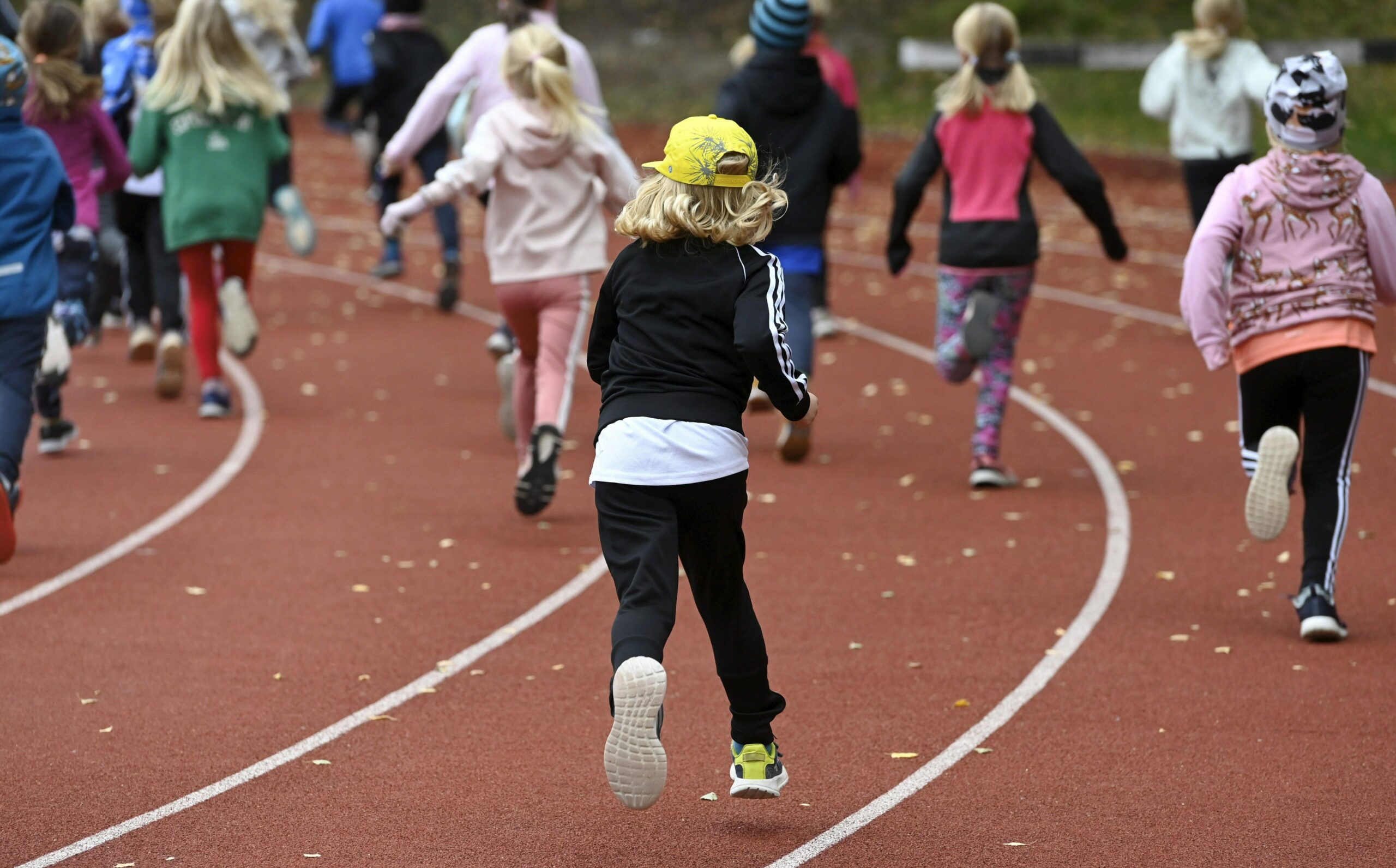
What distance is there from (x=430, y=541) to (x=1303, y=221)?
4.09 metres

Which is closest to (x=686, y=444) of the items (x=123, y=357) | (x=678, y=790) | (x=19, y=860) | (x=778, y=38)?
(x=678, y=790)

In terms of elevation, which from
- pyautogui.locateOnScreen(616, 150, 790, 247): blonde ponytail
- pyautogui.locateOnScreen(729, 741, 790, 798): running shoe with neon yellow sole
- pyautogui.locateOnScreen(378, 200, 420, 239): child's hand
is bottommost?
pyautogui.locateOnScreen(729, 741, 790, 798): running shoe with neon yellow sole

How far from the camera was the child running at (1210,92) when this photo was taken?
12.6m

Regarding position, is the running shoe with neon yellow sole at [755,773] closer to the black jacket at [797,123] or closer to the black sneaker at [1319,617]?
the black sneaker at [1319,617]

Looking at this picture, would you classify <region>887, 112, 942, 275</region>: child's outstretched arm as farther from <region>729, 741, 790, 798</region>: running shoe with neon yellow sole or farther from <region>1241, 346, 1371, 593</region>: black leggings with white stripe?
<region>729, 741, 790, 798</region>: running shoe with neon yellow sole

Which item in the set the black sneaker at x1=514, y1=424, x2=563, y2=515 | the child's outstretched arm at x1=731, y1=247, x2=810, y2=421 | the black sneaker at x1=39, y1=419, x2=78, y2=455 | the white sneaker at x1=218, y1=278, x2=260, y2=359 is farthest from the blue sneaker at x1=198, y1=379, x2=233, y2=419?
the child's outstretched arm at x1=731, y1=247, x2=810, y2=421

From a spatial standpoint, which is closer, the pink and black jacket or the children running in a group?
the pink and black jacket

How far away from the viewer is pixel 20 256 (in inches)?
283

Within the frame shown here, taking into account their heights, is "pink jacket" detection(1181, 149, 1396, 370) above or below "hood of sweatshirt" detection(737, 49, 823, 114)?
below

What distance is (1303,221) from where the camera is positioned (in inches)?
261

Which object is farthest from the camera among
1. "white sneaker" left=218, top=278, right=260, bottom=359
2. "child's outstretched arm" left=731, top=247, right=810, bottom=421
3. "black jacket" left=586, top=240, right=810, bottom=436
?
"white sneaker" left=218, top=278, right=260, bottom=359

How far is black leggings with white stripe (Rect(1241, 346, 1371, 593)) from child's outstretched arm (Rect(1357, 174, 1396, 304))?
0.98 ft

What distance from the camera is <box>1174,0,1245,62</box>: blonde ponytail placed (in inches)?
492

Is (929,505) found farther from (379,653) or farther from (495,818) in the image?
(495,818)
